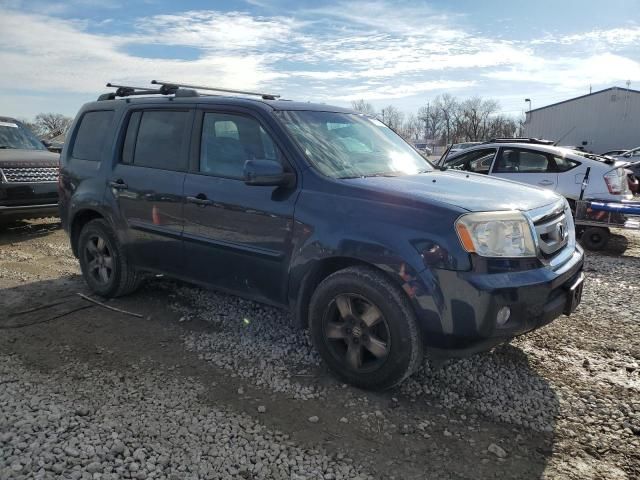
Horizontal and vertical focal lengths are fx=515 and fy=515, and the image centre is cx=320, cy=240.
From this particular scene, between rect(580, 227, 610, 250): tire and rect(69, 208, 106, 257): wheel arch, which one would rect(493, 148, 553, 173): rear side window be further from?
rect(69, 208, 106, 257): wheel arch

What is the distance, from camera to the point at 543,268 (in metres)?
3.19

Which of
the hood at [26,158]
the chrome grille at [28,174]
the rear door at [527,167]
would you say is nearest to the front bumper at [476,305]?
the rear door at [527,167]

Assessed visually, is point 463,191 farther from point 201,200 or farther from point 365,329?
point 201,200

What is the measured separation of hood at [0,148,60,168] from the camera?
813cm

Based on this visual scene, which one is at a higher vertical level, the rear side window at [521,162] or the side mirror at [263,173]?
the side mirror at [263,173]

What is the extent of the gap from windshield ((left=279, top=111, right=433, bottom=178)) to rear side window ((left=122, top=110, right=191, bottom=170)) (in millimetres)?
1003

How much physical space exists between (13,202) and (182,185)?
5.24 meters

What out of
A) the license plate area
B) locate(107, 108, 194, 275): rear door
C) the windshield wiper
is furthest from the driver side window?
the license plate area

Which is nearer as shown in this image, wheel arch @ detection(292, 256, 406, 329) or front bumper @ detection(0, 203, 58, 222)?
wheel arch @ detection(292, 256, 406, 329)

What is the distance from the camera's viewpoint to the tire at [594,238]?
7.79 m

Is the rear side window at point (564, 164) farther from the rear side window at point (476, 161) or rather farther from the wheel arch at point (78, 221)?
the wheel arch at point (78, 221)

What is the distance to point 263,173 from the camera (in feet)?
11.3

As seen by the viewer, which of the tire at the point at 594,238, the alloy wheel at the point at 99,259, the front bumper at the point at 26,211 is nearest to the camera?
the alloy wheel at the point at 99,259

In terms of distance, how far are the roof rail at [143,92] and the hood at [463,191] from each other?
195 cm
